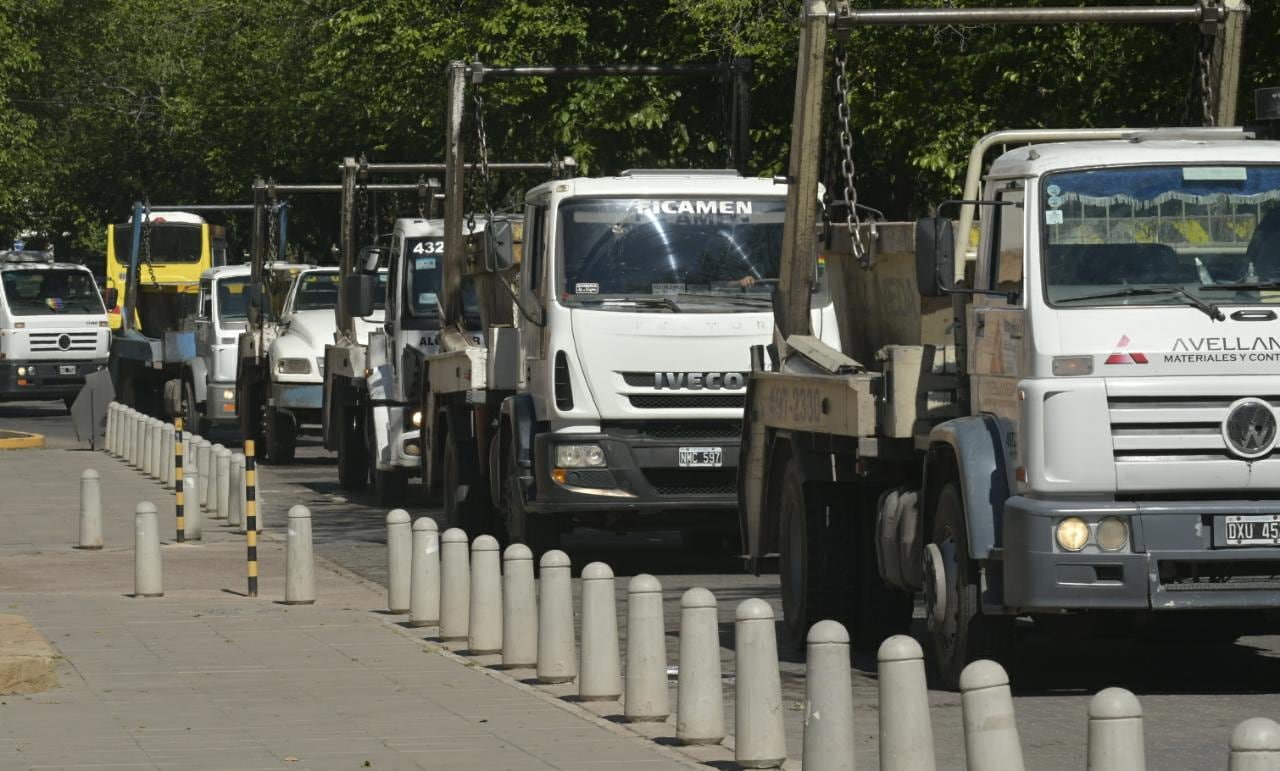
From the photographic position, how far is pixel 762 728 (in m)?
8.73

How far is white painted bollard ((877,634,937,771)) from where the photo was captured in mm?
7422

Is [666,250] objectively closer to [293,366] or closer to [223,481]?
[223,481]

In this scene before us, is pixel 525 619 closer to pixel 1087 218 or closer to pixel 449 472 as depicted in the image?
pixel 1087 218

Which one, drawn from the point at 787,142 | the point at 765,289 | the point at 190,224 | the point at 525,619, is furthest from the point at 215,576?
the point at 190,224

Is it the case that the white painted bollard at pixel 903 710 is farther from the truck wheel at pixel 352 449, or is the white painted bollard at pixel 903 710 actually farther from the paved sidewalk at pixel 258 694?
the truck wheel at pixel 352 449

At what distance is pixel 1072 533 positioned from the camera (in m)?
10.1

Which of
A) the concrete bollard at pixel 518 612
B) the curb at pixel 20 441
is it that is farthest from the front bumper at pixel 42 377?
the concrete bollard at pixel 518 612

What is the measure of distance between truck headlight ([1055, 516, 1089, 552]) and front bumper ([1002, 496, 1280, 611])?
29mm

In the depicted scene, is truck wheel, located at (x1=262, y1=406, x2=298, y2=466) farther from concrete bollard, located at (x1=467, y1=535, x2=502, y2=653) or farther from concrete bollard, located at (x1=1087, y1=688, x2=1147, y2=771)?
concrete bollard, located at (x1=1087, y1=688, x2=1147, y2=771)

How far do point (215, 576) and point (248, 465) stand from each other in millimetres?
1414

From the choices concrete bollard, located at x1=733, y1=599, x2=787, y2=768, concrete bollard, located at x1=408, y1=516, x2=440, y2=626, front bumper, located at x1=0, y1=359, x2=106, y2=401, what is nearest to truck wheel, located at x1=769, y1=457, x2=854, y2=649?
concrete bollard, located at x1=408, y1=516, x2=440, y2=626

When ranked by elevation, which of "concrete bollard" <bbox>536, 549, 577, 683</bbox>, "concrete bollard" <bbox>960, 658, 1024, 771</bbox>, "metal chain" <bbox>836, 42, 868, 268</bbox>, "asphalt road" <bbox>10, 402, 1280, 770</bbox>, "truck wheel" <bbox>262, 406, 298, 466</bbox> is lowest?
"truck wheel" <bbox>262, 406, 298, 466</bbox>

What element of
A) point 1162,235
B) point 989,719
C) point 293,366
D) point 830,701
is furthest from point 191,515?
point 989,719

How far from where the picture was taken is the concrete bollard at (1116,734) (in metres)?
6.05
